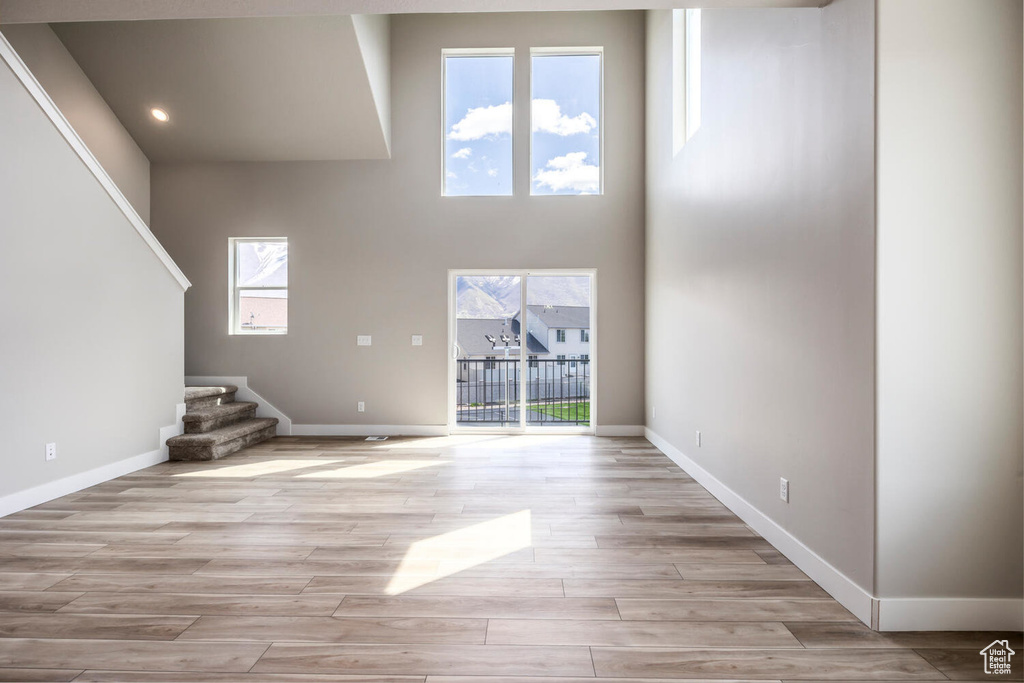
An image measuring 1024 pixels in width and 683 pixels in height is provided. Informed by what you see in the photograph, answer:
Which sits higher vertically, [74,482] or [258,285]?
[258,285]

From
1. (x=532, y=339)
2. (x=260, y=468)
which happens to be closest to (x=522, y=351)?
(x=532, y=339)

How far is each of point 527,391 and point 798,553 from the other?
402 centimetres

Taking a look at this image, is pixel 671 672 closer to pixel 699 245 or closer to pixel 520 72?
pixel 699 245

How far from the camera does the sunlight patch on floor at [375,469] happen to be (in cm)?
436

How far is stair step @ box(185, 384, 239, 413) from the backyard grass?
354cm

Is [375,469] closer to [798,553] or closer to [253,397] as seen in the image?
[253,397]

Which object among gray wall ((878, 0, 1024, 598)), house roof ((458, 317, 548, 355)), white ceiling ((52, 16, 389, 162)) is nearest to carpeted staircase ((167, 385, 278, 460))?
house roof ((458, 317, 548, 355))

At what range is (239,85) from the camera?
541cm

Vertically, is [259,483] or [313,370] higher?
[313,370]

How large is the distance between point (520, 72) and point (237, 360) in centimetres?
469

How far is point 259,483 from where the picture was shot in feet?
13.6

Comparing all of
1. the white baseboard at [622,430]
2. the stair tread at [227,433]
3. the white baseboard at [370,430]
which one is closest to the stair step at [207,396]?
the stair tread at [227,433]

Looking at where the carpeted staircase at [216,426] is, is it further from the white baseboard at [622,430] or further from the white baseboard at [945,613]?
the white baseboard at [945,613]

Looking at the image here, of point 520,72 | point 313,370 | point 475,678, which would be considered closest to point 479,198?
→ point 520,72
